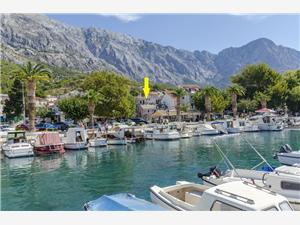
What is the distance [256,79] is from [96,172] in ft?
236

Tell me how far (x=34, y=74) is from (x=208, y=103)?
125 ft

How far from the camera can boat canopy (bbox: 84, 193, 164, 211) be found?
35.8ft

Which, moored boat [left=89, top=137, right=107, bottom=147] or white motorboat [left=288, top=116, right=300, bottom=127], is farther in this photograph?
white motorboat [left=288, top=116, right=300, bottom=127]

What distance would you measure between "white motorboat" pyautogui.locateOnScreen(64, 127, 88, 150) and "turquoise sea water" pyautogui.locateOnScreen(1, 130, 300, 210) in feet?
4.92

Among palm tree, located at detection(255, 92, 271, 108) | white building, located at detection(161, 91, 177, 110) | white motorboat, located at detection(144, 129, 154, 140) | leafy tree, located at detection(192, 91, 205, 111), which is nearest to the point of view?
white motorboat, located at detection(144, 129, 154, 140)

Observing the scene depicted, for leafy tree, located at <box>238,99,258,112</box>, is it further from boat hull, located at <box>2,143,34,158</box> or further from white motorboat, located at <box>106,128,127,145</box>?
boat hull, located at <box>2,143,34,158</box>

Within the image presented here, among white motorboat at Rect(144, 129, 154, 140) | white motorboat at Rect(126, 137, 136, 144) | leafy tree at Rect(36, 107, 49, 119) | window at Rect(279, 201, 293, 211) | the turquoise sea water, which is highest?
leafy tree at Rect(36, 107, 49, 119)

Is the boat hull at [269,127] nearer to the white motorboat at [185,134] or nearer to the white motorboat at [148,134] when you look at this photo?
the white motorboat at [185,134]

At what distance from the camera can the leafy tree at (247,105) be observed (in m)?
80.1

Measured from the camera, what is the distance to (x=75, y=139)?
40.0m

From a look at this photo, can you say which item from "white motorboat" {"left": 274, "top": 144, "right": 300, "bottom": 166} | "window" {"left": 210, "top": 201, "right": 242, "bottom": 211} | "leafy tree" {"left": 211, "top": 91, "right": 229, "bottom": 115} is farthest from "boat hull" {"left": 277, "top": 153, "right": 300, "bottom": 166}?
"leafy tree" {"left": 211, "top": 91, "right": 229, "bottom": 115}

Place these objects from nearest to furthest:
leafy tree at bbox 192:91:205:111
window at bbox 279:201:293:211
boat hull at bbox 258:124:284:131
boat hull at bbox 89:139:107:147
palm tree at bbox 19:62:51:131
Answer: window at bbox 279:201:293:211 → palm tree at bbox 19:62:51:131 → boat hull at bbox 89:139:107:147 → boat hull at bbox 258:124:284:131 → leafy tree at bbox 192:91:205:111
